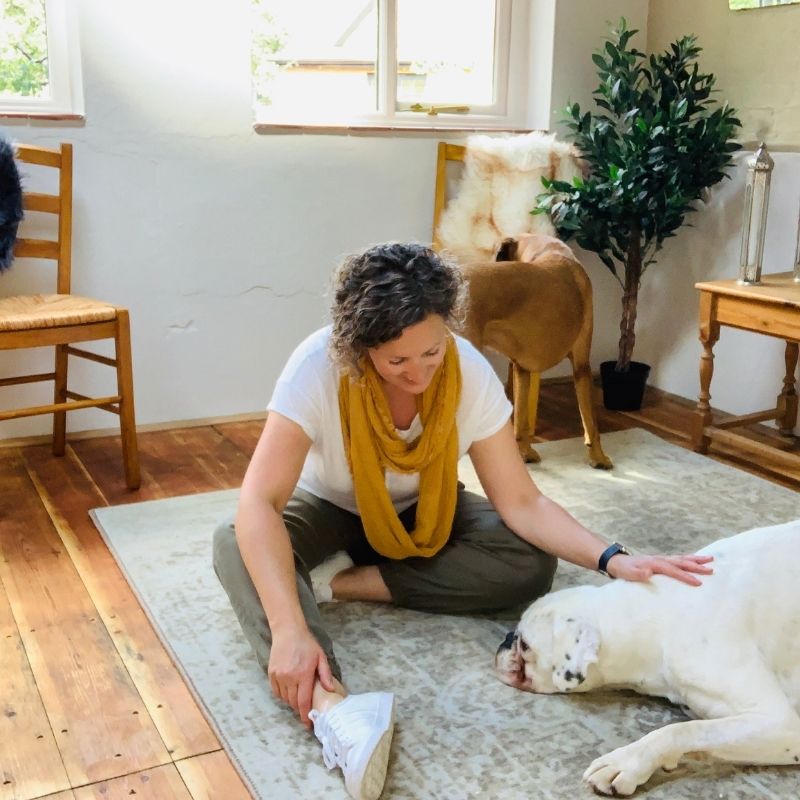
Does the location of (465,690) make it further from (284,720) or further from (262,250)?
(262,250)

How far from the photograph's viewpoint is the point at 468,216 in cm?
338

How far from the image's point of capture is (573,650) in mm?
1514

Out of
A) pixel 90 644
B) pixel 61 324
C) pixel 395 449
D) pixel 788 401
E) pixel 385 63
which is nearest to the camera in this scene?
pixel 395 449

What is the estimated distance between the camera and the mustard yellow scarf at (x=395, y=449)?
1.71m

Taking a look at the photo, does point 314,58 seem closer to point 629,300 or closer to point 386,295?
point 629,300

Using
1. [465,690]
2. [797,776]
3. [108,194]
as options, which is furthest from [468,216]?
[797,776]

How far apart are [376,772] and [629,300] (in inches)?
96.1

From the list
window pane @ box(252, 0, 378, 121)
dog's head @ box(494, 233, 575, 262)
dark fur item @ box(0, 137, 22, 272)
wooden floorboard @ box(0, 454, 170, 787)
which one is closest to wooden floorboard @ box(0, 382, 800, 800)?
wooden floorboard @ box(0, 454, 170, 787)

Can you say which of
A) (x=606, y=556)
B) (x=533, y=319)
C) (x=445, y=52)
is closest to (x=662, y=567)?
(x=606, y=556)

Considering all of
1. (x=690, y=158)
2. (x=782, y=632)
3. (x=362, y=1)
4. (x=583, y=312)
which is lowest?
(x=782, y=632)

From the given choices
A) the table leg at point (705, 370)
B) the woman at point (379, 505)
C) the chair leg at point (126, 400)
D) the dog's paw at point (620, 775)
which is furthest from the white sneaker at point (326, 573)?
the table leg at point (705, 370)

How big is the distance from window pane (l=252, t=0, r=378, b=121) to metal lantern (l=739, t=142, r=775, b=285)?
1.35 metres

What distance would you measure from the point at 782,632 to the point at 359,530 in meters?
0.82

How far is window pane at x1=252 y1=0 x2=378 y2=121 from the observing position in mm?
3254
